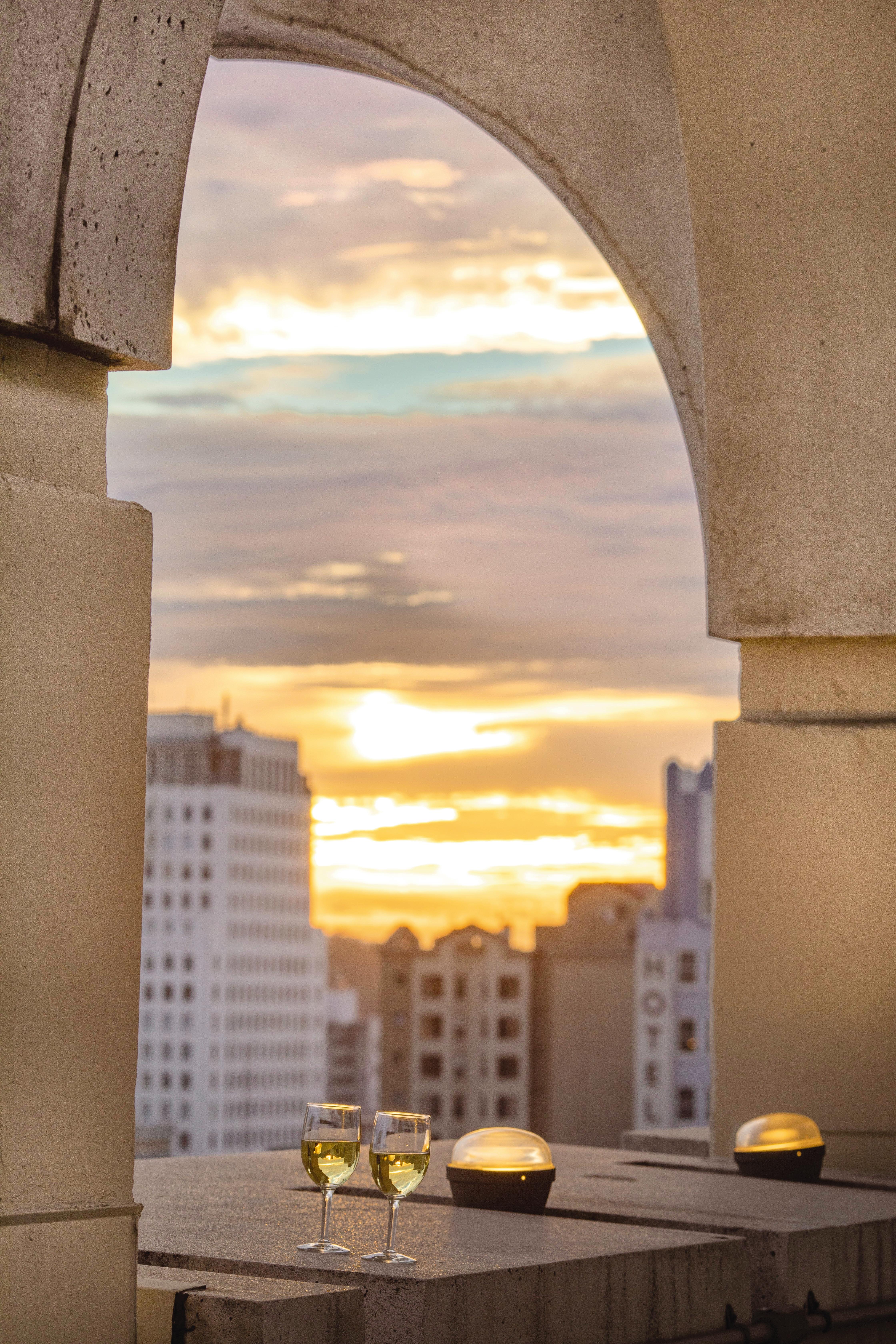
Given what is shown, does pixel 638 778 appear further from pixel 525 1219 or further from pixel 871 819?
pixel 525 1219

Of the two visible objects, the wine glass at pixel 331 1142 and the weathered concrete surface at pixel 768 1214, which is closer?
the wine glass at pixel 331 1142

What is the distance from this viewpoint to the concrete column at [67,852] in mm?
2715

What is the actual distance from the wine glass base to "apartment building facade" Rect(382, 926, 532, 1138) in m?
33.6

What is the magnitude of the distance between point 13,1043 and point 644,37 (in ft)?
14.7

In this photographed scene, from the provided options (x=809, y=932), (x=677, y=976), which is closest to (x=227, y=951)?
(x=677, y=976)

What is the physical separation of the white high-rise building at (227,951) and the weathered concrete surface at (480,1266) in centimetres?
8683

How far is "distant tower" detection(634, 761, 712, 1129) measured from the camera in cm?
2744

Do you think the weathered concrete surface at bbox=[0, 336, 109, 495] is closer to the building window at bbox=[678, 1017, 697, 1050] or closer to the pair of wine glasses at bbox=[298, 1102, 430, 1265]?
the pair of wine glasses at bbox=[298, 1102, 430, 1265]

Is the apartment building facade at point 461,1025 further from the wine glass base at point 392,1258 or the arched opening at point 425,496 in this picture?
the wine glass base at point 392,1258

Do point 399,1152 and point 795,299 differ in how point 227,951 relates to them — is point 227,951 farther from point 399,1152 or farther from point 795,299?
point 399,1152

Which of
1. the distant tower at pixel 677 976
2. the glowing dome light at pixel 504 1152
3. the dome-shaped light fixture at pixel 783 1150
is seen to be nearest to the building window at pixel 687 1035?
the distant tower at pixel 677 976

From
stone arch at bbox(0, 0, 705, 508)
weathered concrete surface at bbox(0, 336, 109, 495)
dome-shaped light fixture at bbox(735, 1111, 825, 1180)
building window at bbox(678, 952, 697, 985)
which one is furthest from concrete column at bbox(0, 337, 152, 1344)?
building window at bbox(678, 952, 697, 985)

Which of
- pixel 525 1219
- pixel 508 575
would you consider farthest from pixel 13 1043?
pixel 508 575

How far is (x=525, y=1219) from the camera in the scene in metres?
4.07
